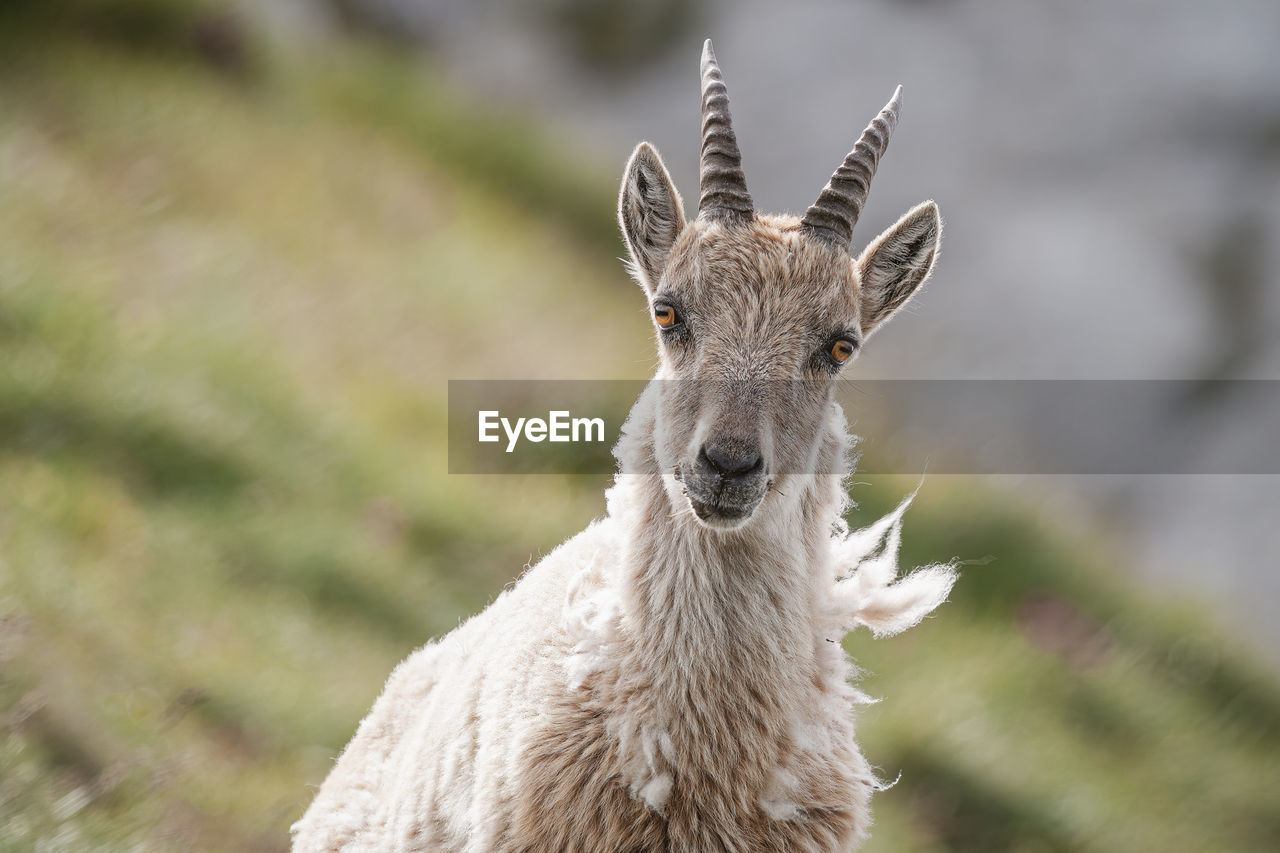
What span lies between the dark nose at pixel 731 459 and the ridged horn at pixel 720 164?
147 cm

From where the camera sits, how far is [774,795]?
16.3ft

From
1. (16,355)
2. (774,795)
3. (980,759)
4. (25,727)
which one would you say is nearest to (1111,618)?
(980,759)

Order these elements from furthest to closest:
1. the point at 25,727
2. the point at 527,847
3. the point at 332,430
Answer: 1. the point at 332,430
2. the point at 25,727
3. the point at 527,847

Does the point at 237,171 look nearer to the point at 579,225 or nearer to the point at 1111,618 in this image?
the point at 579,225

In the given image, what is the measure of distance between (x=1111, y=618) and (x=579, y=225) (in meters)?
10.0

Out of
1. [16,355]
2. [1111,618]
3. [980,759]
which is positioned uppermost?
[16,355]

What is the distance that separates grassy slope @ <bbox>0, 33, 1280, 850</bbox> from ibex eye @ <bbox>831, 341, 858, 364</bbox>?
5745mm

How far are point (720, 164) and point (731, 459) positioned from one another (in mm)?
1784

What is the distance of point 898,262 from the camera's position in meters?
5.76

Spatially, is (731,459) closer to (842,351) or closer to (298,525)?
(842,351)

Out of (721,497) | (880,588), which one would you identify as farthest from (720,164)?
(880,588)

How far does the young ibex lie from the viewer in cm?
483
